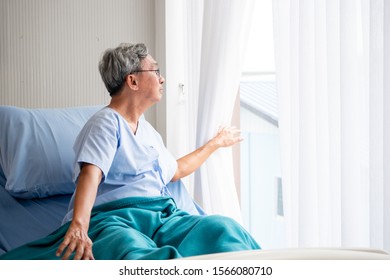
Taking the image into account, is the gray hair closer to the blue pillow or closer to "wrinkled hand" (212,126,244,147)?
the blue pillow

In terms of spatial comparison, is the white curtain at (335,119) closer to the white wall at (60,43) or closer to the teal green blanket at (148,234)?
the teal green blanket at (148,234)

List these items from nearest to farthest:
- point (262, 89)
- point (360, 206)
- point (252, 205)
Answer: point (360, 206) < point (262, 89) < point (252, 205)

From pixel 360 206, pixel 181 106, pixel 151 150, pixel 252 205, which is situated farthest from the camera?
pixel 252 205

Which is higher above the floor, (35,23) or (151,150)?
(35,23)

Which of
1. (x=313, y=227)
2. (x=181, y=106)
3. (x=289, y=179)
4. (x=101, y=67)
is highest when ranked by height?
(x=101, y=67)

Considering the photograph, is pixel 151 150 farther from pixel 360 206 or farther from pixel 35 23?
pixel 35 23

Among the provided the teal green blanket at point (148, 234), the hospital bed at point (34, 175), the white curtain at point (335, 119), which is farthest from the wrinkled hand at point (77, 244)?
the white curtain at point (335, 119)

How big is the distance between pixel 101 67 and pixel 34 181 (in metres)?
0.51

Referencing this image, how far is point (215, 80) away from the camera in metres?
2.56

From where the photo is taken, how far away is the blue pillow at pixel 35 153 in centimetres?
233

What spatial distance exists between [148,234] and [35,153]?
692 millimetres

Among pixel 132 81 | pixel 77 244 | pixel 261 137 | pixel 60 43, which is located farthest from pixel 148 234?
pixel 261 137

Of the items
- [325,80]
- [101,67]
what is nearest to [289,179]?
[325,80]

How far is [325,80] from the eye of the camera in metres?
2.00
